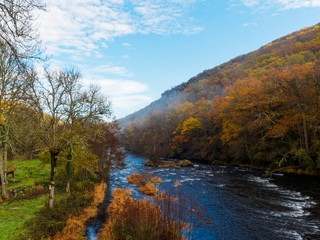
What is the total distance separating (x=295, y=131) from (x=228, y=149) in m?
14.1

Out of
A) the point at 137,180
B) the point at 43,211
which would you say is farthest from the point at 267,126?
the point at 43,211

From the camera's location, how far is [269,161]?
99.9ft

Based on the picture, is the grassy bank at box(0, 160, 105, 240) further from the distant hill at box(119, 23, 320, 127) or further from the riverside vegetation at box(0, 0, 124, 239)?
the distant hill at box(119, 23, 320, 127)

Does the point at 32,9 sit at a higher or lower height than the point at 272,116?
higher

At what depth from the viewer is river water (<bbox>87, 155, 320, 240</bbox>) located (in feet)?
35.5

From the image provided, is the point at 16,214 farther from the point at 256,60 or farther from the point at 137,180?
the point at 256,60


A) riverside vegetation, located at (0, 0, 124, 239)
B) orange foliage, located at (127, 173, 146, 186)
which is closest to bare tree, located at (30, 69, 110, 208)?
riverside vegetation, located at (0, 0, 124, 239)

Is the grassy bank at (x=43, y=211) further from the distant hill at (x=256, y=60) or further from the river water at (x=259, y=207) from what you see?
the distant hill at (x=256, y=60)

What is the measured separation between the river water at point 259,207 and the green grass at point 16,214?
12.1 ft

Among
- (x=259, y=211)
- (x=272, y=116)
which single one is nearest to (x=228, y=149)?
(x=272, y=116)

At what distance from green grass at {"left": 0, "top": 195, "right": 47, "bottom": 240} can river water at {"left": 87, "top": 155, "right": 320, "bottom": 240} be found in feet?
12.1

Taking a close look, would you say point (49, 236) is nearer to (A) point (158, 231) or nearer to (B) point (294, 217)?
(A) point (158, 231)

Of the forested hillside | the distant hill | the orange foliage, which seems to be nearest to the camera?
the orange foliage

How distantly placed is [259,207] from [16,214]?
16.8 meters
